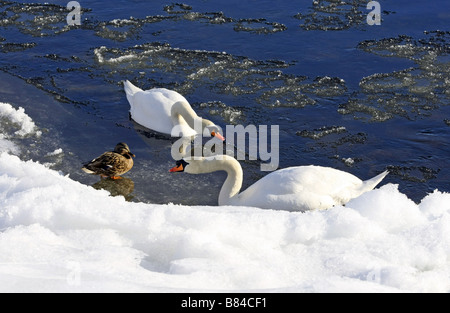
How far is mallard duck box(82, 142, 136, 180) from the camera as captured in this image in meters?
7.79

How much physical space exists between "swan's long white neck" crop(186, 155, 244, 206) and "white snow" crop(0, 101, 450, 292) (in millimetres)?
1217

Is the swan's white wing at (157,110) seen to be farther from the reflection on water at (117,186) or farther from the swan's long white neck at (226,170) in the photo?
the swan's long white neck at (226,170)

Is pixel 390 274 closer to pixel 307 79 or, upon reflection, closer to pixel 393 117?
pixel 393 117

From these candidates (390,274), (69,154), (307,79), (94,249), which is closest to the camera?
(390,274)

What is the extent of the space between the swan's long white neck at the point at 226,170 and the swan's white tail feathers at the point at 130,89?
2592 mm

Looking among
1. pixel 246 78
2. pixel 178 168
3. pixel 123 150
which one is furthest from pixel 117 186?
pixel 246 78

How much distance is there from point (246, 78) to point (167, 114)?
173 cm

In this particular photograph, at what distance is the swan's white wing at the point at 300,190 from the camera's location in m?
6.97

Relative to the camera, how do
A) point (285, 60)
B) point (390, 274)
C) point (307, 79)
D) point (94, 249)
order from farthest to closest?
point (285, 60) → point (307, 79) → point (94, 249) → point (390, 274)

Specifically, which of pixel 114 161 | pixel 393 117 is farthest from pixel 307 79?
pixel 114 161

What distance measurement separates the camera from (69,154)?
332 inches

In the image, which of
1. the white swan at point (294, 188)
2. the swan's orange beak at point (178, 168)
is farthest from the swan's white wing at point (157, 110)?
the white swan at point (294, 188)

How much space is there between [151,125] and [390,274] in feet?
17.7

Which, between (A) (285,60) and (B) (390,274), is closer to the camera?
(B) (390,274)
